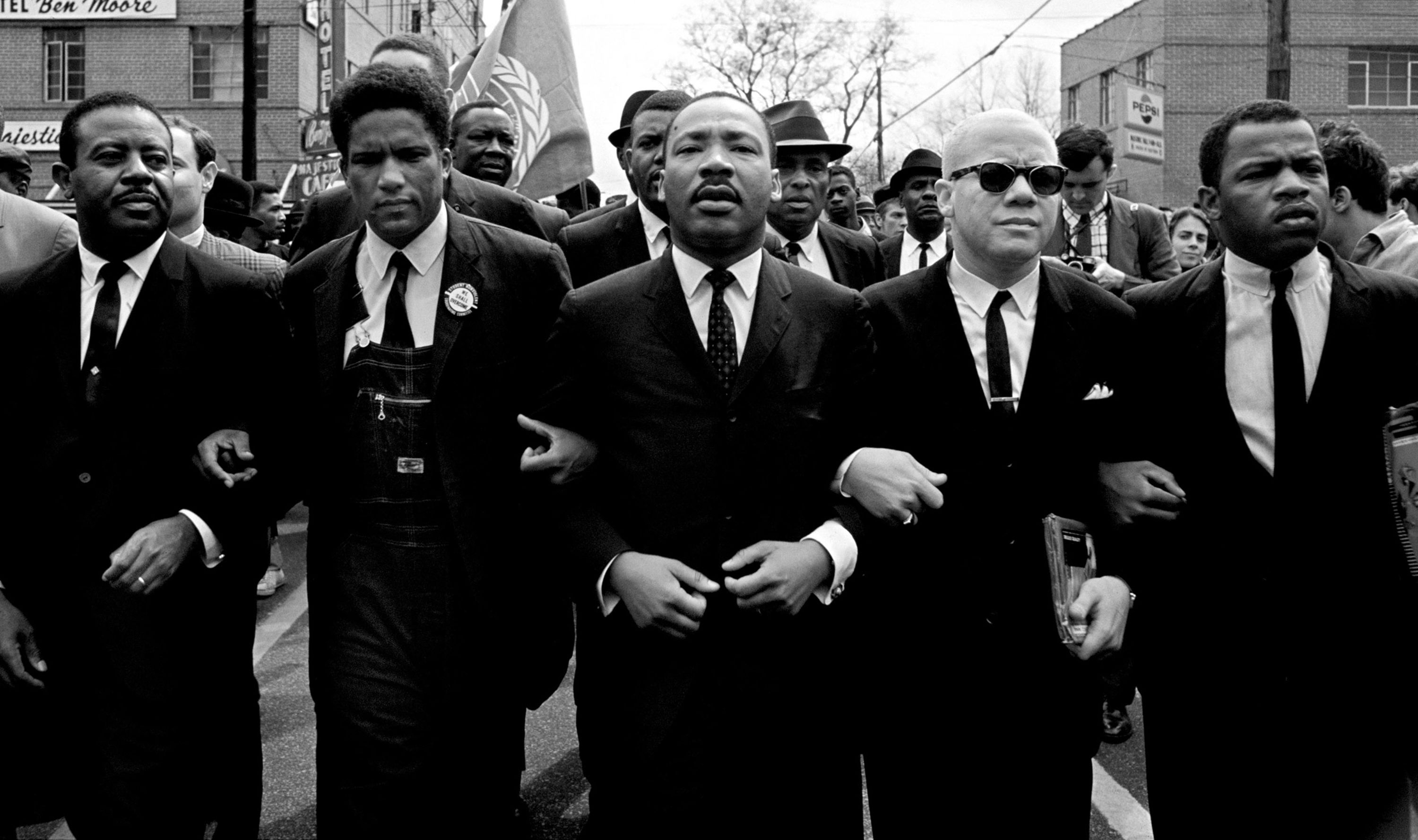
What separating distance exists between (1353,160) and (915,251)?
3344 millimetres

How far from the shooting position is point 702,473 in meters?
2.96

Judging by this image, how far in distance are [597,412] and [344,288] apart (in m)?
0.87

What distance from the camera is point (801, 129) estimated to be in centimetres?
656

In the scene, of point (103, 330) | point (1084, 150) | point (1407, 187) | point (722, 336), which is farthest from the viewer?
point (1084, 150)

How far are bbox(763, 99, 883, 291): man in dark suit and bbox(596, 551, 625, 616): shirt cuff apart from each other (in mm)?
3197

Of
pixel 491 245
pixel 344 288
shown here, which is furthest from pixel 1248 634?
pixel 344 288

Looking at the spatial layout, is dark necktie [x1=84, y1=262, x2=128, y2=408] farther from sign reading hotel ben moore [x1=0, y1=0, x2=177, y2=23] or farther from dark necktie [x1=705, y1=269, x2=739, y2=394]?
sign reading hotel ben moore [x1=0, y1=0, x2=177, y2=23]

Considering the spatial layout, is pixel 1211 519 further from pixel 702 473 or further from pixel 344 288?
pixel 344 288

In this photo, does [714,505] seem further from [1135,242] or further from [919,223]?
[919,223]

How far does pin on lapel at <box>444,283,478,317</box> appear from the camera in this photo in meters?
3.37

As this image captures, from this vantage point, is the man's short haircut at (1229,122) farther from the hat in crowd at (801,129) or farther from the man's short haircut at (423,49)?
the man's short haircut at (423,49)

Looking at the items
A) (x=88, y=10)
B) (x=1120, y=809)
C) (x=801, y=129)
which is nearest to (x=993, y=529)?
(x=1120, y=809)

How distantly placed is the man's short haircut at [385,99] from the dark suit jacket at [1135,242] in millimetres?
4184

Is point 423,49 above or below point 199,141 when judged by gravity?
above
